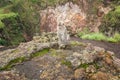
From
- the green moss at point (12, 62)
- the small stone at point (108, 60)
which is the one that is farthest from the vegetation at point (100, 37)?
the green moss at point (12, 62)

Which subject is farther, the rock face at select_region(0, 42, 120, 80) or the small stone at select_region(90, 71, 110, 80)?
the rock face at select_region(0, 42, 120, 80)

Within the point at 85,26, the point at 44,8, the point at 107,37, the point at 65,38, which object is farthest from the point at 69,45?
the point at 44,8

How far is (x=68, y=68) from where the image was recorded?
29.3ft

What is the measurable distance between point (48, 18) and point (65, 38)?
1190 cm

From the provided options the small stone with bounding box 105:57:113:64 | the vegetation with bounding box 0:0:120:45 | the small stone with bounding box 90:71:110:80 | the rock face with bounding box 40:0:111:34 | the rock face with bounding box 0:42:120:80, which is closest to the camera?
the small stone with bounding box 90:71:110:80

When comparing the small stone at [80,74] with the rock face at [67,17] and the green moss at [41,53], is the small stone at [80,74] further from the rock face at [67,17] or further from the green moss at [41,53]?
the rock face at [67,17]

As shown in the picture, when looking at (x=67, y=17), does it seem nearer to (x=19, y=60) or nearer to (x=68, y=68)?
(x=19, y=60)

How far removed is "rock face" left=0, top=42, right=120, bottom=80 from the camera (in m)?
8.59

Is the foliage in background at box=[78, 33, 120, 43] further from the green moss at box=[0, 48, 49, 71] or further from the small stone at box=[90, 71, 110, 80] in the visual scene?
the small stone at box=[90, 71, 110, 80]

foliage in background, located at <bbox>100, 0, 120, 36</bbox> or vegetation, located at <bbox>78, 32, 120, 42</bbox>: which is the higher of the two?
foliage in background, located at <bbox>100, 0, 120, 36</bbox>

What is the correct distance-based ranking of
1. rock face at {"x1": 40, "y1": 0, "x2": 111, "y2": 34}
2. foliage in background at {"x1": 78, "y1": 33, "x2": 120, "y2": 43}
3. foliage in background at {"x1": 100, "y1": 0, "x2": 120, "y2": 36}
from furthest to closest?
rock face at {"x1": 40, "y1": 0, "x2": 111, "y2": 34}
foliage in background at {"x1": 100, "y1": 0, "x2": 120, "y2": 36}
foliage in background at {"x1": 78, "y1": 33, "x2": 120, "y2": 43}

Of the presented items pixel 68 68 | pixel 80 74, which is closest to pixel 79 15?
pixel 68 68

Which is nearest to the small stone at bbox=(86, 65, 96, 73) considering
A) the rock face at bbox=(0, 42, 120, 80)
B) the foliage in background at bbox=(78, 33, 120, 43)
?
the rock face at bbox=(0, 42, 120, 80)

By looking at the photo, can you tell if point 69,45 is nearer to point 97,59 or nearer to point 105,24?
point 97,59
